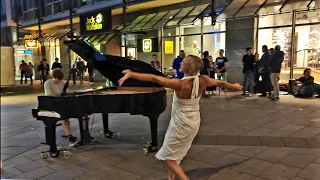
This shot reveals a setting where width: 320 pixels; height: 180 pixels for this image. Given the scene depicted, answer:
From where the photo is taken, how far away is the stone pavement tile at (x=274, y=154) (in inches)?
185

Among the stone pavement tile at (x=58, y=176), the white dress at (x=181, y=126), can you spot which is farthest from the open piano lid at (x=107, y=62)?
the stone pavement tile at (x=58, y=176)

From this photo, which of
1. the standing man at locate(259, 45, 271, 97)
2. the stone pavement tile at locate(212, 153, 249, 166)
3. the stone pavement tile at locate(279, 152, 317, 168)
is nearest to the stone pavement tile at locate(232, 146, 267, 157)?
the stone pavement tile at locate(212, 153, 249, 166)

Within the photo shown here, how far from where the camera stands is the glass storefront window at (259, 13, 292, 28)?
503 inches

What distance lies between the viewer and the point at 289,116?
7688mm

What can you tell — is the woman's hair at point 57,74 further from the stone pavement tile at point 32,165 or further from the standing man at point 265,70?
the standing man at point 265,70

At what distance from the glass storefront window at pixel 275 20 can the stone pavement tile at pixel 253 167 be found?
9914mm

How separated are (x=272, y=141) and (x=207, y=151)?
1.35m

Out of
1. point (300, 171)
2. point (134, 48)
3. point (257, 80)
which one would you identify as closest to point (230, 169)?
point (300, 171)

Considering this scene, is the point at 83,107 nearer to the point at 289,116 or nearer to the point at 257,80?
the point at 289,116

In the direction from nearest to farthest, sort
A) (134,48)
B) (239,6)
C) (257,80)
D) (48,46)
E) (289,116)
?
(289,116) → (257,80) → (239,6) → (134,48) → (48,46)

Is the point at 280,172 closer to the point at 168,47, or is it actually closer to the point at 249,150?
the point at 249,150

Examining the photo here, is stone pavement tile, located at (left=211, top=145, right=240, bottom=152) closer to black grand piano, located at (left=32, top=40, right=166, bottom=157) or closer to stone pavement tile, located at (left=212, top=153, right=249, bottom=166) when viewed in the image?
stone pavement tile, located at (left=212, top=153, right=249, bottom=166)

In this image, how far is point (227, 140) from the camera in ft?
18.8

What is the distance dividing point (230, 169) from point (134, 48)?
1543 centimetres
